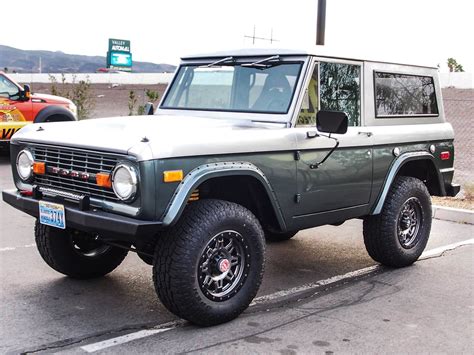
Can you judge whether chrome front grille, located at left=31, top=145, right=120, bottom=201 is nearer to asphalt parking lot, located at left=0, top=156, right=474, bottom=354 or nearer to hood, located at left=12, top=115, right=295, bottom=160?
hood, located at left=12, top=115, right=295, bottom=160

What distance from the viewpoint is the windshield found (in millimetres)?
5172

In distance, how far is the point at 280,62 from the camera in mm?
5277

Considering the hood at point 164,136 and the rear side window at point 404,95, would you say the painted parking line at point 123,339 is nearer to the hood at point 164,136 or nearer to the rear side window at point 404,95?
the hood at point 164,136

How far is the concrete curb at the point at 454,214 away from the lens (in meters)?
8.27

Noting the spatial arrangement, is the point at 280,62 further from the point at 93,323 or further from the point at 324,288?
the point at 93,323

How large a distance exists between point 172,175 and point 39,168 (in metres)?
1.22

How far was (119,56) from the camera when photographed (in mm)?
81938

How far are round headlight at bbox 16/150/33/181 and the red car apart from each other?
26.8 feet

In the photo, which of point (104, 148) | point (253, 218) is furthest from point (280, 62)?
point (104, 148)

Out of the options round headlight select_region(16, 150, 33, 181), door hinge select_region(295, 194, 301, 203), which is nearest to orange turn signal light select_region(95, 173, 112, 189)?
round headlight select_region(16, 150, 33, 181)

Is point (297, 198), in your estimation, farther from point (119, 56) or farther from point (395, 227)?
point (119, 56)

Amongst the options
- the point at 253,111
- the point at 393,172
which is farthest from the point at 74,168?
the point at 393,172

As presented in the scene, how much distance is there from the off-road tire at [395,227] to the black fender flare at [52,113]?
29.6 feet

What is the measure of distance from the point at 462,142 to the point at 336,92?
12.5 metres
